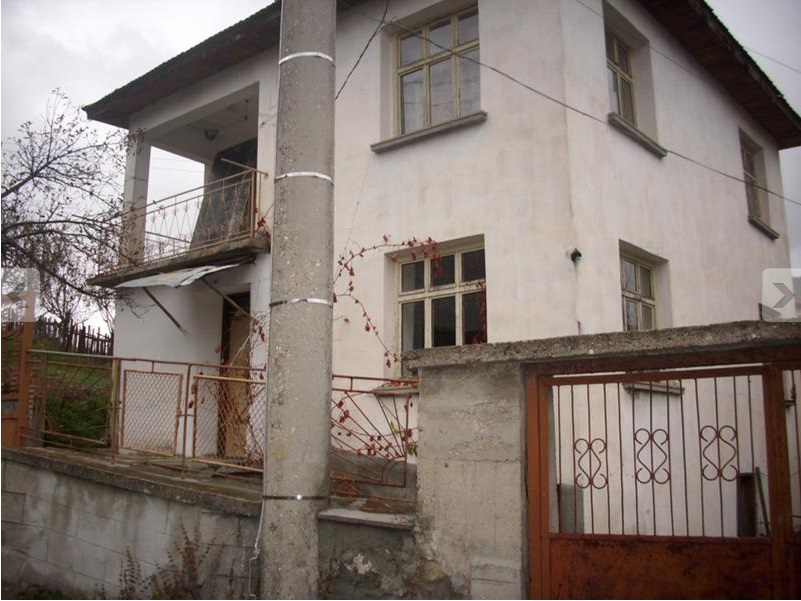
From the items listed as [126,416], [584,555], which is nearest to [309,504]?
[584,555]

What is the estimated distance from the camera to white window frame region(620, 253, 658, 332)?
334 inches

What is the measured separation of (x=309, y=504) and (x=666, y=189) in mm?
6776

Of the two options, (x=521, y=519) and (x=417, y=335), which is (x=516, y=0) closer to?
(x=417, y=335)

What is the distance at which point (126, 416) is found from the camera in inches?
346

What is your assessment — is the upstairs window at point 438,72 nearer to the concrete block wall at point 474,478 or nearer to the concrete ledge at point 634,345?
the concrete ledge at point 634,345

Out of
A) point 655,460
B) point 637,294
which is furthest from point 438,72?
point 655,460

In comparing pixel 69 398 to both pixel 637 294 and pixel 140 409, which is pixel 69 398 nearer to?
pixel 140 409

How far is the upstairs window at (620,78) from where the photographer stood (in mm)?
9211

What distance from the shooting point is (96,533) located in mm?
6750

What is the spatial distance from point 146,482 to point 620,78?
7.31 m

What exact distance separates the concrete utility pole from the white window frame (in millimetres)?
4601

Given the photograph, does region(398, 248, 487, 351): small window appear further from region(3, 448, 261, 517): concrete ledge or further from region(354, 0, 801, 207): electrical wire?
region(3, 448, 261, 517): concrete ledge

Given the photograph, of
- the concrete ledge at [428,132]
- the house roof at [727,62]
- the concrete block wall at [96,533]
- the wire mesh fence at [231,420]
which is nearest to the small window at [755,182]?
the house roof at [727,62]

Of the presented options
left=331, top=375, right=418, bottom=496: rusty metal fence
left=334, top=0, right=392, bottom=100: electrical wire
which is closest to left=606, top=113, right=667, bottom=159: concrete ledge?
left=334, top=0, right=392, bottom=100: electrical wire
